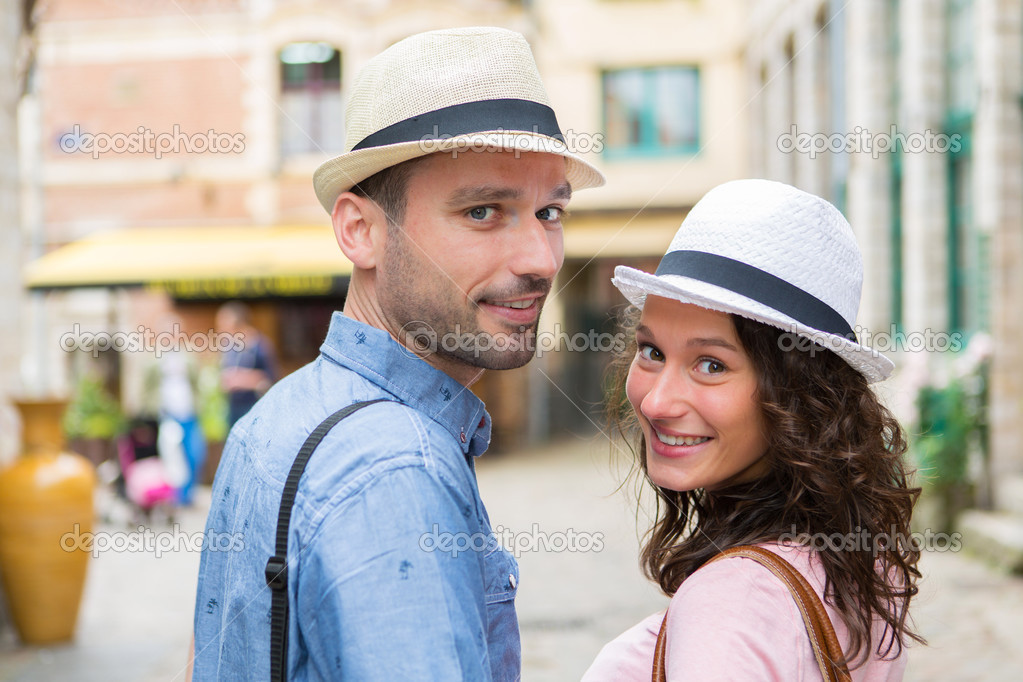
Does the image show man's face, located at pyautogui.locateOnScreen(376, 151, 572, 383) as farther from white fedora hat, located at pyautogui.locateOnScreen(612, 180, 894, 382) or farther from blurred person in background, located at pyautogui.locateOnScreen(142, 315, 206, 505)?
blurred person in background, located at pyautogui.locateOnScreen(142, 315, 206, 505)

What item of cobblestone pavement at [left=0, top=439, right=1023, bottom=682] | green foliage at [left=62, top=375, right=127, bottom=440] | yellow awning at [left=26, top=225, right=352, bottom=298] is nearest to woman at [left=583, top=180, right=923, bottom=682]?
cobblestone pavement at [left=0, top=439, right=1023, bottom=682]

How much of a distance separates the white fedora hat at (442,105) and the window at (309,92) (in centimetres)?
1455

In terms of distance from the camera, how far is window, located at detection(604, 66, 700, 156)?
16484mm

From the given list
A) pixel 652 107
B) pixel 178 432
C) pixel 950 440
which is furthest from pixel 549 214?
pixel 652 107

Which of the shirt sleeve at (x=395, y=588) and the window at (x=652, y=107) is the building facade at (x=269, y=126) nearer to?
the window at (x=652, y=107)

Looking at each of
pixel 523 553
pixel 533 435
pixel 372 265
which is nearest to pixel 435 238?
pixel 372 265

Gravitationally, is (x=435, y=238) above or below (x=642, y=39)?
below

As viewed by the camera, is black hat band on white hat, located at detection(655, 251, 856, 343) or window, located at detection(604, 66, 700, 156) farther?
window, located at detection(604, 66, 700, 156)

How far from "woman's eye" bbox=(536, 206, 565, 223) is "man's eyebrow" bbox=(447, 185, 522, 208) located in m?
0.12

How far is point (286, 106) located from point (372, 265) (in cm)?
1494

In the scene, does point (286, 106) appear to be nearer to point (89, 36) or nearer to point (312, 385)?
point (89, 36)

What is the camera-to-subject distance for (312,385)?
1332mm

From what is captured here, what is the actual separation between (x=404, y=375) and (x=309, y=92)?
599 inches

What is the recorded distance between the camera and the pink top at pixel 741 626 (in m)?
1.28
